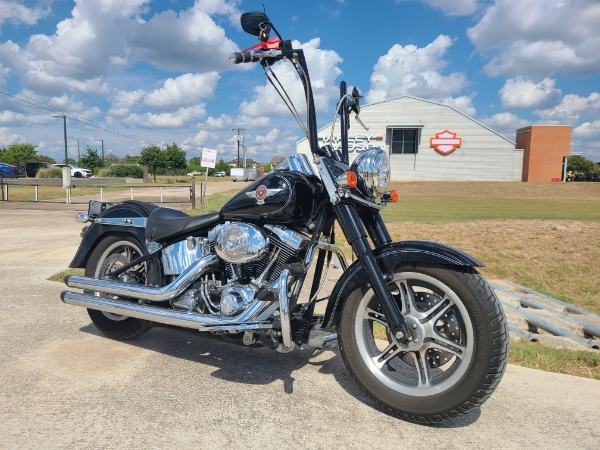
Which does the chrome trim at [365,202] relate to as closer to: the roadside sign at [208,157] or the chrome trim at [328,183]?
the chrome trim at [328,183]

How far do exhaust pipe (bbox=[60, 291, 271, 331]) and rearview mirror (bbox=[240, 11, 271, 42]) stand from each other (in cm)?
174

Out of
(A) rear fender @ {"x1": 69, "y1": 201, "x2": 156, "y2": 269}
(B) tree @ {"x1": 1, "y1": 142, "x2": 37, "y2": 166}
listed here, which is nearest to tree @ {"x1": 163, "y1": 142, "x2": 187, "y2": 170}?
(B) tree @ {"x1": 1, "y1": 142, "x2": 37, "y2": 166}

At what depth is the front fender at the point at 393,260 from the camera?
2.66 metres

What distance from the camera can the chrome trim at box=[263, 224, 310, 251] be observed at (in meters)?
3.12

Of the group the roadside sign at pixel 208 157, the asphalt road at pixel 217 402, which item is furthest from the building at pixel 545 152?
the asphalt road at pixel 217 402

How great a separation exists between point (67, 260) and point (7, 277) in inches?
52.4

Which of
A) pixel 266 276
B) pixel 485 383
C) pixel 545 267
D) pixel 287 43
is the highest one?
pixel 287 43

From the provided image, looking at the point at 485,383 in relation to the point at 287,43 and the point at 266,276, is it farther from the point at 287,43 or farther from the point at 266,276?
the point at 287,43

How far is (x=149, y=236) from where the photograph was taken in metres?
3.83

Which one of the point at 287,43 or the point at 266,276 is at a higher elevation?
the point at 287,43

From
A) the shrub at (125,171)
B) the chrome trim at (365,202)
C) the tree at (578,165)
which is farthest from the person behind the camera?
the tree at (578,165)

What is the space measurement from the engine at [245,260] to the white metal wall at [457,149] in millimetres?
51251

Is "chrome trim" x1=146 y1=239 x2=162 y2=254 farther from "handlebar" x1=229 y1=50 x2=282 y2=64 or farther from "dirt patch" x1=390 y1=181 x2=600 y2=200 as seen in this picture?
"dirt patch" x1=390 y1=181 x2=600 y2=200

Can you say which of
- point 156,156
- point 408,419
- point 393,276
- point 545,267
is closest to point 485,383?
point 408,419
